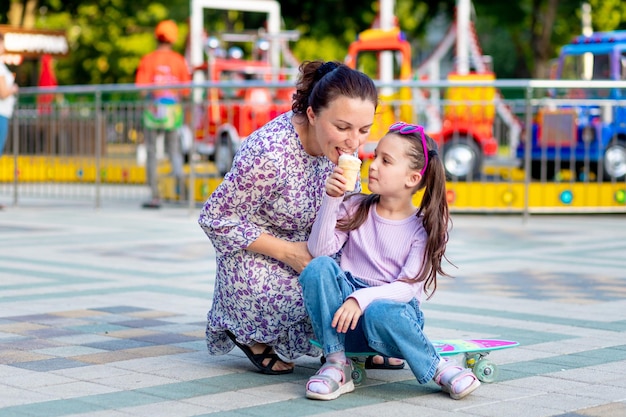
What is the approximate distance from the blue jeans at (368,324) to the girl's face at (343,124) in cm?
42

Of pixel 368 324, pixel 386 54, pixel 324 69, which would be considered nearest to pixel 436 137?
pixel 386 54

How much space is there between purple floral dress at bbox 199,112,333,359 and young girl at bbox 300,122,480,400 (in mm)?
201

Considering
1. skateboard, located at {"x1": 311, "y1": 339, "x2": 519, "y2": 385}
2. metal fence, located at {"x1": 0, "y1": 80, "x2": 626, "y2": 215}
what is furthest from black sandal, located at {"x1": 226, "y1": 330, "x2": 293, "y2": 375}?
metal fence, located at {"x1": 0, "y1": 80, "x2": 626, "y2": 215}

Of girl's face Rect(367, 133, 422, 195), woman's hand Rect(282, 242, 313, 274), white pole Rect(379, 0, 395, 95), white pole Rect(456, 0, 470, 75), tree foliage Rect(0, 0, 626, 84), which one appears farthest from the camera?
tree foliage Rect(0, 0, 626, 84)

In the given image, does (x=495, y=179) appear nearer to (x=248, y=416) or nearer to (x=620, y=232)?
(x=620, y=232)

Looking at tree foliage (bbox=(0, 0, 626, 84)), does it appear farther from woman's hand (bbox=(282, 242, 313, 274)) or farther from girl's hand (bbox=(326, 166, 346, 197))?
girl's hand (bbox=(326, 166, 346, 197))

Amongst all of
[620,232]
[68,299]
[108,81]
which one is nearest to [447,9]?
[108,81]

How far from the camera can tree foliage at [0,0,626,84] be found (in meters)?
27.7

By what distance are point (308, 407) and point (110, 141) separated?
391 inches

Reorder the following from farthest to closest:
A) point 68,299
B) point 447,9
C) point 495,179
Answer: point 447,9 < point 495,179 < point 68,299

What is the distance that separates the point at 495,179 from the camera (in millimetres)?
13023

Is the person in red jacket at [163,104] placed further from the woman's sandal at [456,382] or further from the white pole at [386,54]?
the woman's sandal at [456,382]

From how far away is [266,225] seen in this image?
15.8ft

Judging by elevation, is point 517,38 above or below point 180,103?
above
